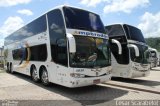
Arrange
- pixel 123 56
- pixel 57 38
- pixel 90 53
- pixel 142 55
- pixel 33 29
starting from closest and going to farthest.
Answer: pixel 90 53, pixel 57 38, pixel 123 56, pixel 142 55, pixel 33 29

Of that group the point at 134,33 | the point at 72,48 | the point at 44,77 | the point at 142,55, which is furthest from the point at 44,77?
the point at 134,33

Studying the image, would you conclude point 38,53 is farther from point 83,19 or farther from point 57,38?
point 83,19

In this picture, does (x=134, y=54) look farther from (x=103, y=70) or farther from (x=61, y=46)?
(x=61, y=46)

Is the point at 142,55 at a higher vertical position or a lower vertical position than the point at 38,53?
lower

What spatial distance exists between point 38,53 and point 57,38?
3.02 m

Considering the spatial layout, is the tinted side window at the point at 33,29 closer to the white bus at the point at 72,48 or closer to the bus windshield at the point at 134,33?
the white bus at the point at 72,48

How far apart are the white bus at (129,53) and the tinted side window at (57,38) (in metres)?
3.50

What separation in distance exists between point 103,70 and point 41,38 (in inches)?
163

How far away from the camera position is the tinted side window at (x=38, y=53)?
465 inches

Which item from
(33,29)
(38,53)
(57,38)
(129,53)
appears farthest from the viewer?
(33,29)

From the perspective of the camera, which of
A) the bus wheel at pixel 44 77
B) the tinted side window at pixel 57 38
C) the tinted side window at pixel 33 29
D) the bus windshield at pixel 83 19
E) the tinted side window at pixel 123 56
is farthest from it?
the tinted side window at pixel 123 56

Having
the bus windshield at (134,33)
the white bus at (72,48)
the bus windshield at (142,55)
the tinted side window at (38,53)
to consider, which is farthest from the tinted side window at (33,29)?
the bus windshield at (142,55)

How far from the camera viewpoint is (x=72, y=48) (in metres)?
8.34

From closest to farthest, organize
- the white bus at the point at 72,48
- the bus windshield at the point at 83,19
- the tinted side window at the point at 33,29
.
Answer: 1. the white bus at the point at 72,48
2. the bus windshield at the point at 83,19
3. the tinted side window at the point at 33,29
